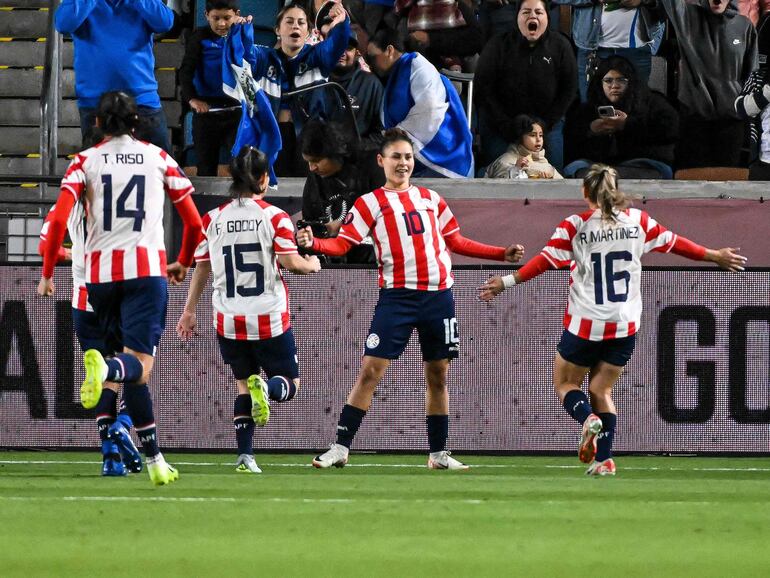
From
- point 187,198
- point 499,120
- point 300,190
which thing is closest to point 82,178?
point 187,198

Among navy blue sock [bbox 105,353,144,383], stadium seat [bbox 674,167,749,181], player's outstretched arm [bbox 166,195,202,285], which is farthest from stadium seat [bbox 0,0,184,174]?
navy blue sock [bbox 105,353,144,383]

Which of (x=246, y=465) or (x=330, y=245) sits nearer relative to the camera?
(x=246, y=465)

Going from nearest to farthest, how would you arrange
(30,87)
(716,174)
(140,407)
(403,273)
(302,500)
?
1. (302,500)
2. (140,407)
3. (403,273)
4. (716,174)
5. (30,87)

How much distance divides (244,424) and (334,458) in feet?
1.81

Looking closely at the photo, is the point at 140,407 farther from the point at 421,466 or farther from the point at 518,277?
the point at 518,277

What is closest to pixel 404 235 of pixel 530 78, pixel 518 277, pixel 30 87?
pixel 518 277

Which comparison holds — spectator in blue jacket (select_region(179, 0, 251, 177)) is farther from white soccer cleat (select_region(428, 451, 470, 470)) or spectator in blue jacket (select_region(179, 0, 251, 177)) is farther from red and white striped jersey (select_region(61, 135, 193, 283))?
red and white striped jersey (select_region(61, 135, 193, 283))

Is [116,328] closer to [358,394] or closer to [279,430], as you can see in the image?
[358,394]

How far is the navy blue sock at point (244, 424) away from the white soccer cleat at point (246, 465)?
0.10ft

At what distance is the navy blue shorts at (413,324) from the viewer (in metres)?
8.73

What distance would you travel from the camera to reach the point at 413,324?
8781 mm

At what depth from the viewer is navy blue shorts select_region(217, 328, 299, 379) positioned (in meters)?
8.67

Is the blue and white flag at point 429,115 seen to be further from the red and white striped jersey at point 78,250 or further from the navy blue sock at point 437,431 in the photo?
the red and white striped jersey at point 78,250

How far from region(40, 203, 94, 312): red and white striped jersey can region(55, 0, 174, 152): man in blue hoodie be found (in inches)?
110
